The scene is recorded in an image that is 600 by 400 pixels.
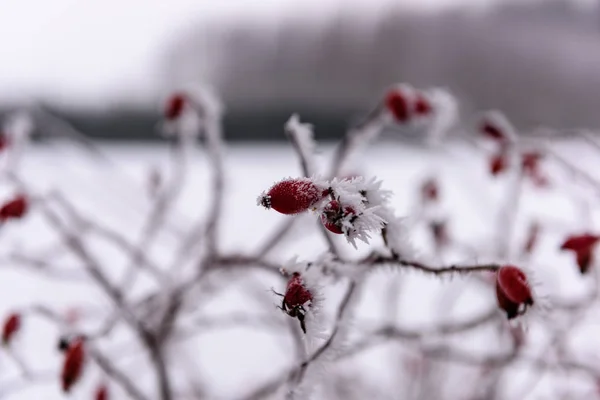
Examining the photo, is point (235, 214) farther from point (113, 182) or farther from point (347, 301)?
point (347, 301)

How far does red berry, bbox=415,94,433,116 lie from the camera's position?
2.93ft

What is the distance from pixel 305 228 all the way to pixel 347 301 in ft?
1.90

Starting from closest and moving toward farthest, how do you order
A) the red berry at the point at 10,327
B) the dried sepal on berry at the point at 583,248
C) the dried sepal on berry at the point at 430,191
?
the dried sepal on berry at the point at 583,248 < the red berry at the point at 10,327 < the dried sepal on berry at the point at 430,191

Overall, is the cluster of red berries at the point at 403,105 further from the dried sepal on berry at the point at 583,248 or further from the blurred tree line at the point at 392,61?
the blurred tree line at the point at 392,61

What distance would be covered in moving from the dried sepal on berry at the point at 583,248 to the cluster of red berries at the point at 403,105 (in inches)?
13.0

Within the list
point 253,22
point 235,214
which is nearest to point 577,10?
point 253,22

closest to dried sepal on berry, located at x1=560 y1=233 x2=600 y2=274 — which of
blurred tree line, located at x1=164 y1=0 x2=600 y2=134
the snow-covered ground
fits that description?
the snow-covered ground

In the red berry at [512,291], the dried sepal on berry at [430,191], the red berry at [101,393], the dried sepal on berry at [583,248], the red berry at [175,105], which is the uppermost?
the red berry at [512,291]

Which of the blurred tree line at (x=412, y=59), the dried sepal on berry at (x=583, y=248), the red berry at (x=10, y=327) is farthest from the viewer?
the blurred tree line at (x=412, y=59)

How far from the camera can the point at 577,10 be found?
6609mm

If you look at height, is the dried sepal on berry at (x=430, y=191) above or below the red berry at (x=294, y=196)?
below

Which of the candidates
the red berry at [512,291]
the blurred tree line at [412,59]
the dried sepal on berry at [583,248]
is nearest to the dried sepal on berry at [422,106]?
the dried sepal on berry at [583,248]

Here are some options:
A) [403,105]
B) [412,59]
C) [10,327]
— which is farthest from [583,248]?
[412,59]

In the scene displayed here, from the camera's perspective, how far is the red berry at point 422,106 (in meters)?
0.89
